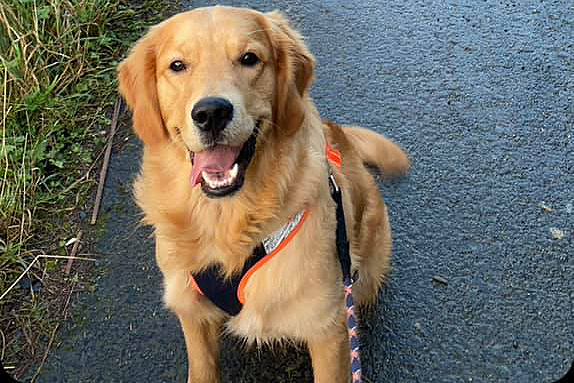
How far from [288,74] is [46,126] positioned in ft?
7.01

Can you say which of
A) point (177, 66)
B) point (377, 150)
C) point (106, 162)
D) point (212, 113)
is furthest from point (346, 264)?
point (106, 162)

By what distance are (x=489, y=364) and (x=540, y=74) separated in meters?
2.27

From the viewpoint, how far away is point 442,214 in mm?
3549

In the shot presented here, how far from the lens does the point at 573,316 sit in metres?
3.08

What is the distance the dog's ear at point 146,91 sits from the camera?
2406mm

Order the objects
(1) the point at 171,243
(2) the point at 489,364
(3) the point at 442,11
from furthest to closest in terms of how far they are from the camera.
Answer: (3) the point at 442,11, (2) the point at 489,364, (1) the point at 171,243

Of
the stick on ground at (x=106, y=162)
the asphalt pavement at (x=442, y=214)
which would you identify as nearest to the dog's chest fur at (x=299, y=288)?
the asphalt pavement at (x=442, y=214)

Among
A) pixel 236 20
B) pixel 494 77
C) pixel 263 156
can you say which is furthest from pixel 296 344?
pixel 494 77

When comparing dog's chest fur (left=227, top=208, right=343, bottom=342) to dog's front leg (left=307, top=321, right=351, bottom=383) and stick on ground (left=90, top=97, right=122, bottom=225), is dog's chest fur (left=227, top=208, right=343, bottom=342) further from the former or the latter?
stick on ground (left=90, top=97, right=122, bottom=225)

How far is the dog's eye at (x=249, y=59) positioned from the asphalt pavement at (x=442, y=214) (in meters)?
1.40

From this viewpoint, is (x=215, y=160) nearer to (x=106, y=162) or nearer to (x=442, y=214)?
(x=442, y=214)

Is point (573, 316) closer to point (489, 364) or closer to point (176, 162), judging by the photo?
point (489, 364)

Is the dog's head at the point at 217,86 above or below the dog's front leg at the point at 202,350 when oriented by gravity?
above

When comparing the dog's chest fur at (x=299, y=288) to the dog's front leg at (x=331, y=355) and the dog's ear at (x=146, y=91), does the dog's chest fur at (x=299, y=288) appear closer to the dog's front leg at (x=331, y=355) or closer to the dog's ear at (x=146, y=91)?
the dog's front leg at (x=331, y=355)
